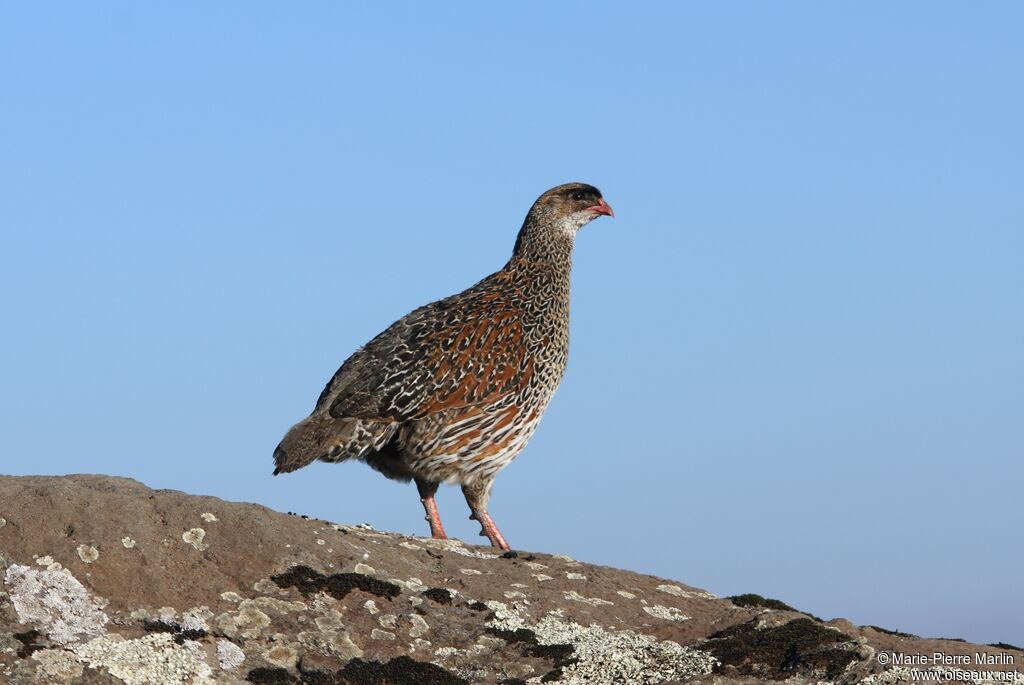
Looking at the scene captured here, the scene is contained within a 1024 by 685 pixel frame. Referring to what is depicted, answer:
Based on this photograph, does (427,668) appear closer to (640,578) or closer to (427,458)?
(640,578)

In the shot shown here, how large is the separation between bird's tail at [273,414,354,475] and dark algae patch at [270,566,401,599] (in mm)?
3217

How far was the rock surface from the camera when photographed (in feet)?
27.6

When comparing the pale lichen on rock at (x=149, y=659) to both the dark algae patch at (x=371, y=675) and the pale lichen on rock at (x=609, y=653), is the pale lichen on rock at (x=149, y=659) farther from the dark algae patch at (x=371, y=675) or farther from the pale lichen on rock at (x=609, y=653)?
the pale lichen on rock at (x=609, y=653)

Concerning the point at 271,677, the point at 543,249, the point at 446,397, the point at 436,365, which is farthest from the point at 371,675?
the point at 543,249

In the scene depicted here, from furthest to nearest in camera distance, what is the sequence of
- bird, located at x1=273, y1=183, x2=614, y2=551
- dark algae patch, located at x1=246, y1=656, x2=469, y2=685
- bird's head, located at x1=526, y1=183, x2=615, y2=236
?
bird's head, located at x1=526, y1=183, x2=615, y2=236 → bird, located at x1=273, y1=183, x2=614, y2=551 → dark algae patch, located at x1=246, y1=656, x2=469, y2=685

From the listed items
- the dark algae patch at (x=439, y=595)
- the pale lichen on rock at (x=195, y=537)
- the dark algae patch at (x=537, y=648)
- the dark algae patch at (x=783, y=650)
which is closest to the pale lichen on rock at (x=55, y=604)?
the pale lichen on rock at (x=195, y=537)

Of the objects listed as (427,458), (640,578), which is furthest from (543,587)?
(427,458)

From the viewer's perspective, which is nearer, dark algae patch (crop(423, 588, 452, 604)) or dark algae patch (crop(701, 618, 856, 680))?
dark algae patch (crop(701, 618, 856, 680))

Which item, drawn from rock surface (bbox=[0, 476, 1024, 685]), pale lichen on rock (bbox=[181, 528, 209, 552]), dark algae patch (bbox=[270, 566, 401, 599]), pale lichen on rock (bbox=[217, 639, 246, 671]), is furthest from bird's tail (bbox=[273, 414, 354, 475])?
pale lichen on rock (bbox=[217, 639, 246, 671])

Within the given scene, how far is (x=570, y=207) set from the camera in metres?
15.0

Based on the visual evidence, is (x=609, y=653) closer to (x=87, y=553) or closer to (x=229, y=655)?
(x=229, y=655)

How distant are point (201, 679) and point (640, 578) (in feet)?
12.2

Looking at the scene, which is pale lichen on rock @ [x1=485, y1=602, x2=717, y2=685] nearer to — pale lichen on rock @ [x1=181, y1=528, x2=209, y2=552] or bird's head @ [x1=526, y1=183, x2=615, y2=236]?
pale lichen on rock @ [x1=181, y1=528, x2=209, y2=552]

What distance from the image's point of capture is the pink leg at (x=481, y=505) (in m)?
13.2
